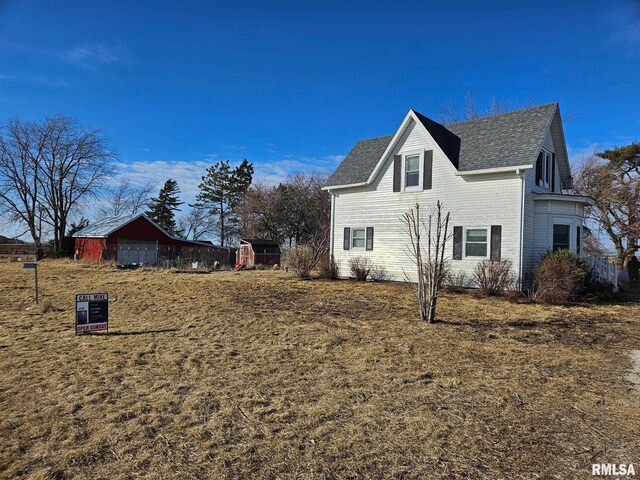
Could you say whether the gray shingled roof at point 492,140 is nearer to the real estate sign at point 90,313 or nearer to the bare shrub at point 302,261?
the bare shrub at point 302,261

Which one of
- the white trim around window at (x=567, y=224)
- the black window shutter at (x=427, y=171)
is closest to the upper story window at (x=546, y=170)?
the white trim around window at (x=567, y=224)

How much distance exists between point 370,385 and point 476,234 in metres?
11.8

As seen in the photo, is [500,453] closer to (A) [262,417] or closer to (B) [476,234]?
(A) [262,417]

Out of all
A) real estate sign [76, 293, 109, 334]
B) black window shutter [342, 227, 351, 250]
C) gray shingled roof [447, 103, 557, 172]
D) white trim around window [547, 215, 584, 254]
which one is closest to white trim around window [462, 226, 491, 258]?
white trim around window [547, 215, 584, 254]

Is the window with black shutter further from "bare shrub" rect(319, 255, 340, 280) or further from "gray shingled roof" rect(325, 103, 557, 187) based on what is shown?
"bare shrub" rect(319, 255, 340, 280)

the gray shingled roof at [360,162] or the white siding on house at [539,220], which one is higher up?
the gray shingled roof at [360,162]

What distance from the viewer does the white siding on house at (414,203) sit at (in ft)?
47.1

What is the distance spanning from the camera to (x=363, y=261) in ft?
58.7

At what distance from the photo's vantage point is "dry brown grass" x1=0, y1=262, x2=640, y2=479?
3.04 m

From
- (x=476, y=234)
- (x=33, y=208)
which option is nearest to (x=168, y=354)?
(x=476, y=234)

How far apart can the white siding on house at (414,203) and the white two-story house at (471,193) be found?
0.12 feet

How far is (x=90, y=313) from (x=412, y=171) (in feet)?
43.1

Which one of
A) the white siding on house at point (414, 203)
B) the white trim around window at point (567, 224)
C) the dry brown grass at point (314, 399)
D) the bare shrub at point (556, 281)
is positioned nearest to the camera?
the dry brown grass at point (314, 399)

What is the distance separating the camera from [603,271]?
15625 mm
